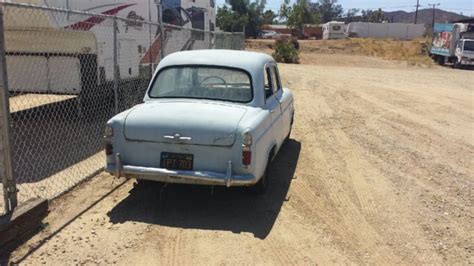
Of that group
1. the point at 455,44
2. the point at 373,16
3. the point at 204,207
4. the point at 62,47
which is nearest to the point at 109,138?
the point at 204,207

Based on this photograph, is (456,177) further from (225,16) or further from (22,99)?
(225,16)

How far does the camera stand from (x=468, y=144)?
9.20m

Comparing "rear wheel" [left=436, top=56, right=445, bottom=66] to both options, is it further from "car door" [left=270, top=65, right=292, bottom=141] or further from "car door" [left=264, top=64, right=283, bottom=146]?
"car door" [left=264, top=64, right=283, bottom=146]

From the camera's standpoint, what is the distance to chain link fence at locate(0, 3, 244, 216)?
281 inches

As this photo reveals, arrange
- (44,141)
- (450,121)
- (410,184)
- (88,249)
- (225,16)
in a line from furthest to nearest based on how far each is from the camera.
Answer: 1. (225,16)
2. (450,121)
3. (44,141)
4. (410,184)
5. (88,249)

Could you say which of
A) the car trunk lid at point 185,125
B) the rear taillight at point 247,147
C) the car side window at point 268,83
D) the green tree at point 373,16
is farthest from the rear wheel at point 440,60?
the green tree at point 373,16

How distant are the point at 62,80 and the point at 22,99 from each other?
3.89 meters

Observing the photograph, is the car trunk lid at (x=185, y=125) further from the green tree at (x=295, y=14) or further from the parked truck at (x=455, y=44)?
the green tree at (x=295, y=14)

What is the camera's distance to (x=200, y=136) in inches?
198

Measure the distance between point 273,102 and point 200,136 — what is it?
1727 millimetres

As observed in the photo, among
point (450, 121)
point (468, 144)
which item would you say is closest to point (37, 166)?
point (468, 144)

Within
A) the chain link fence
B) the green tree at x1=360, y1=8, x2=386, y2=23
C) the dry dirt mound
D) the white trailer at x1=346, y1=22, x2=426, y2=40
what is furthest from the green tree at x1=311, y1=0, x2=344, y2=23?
the chain link fence

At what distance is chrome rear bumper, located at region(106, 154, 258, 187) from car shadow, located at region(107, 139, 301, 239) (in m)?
0.41

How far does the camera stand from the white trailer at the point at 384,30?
3617 inches
